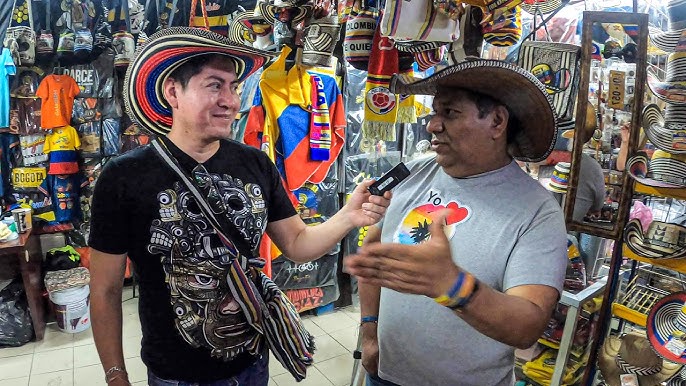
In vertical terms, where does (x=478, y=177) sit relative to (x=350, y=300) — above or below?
above

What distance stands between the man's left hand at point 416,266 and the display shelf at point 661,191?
95 centimetres

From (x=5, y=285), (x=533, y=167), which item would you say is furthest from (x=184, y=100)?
(x=5, y=285)

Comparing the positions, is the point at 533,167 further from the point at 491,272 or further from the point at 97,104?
the point at 97,104

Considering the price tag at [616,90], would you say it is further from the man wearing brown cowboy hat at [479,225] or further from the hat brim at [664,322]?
the hat brim at [664,322]

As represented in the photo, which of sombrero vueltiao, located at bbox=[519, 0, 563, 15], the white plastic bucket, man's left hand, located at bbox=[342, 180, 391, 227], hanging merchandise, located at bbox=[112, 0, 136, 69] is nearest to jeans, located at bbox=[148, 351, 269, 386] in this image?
man's left hand, located at bbox=[342, 180, 391, 227]

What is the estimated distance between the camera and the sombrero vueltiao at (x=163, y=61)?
4.30ft

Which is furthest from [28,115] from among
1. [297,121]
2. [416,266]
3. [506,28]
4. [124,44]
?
[416,266]

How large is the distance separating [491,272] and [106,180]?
1045 mm

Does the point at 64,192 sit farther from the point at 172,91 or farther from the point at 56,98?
the point at 172,91

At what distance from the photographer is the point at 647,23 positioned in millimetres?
1379

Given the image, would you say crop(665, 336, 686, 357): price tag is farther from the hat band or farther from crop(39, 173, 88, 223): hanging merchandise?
crop(39, 173, 88, 223): hanging merchandise

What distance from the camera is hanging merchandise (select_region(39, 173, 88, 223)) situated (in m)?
3.94

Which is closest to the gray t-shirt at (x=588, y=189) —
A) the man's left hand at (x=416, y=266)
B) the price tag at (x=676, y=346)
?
the price tag at (x=676, y=346)

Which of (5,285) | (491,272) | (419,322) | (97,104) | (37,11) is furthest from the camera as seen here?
(97,104)
